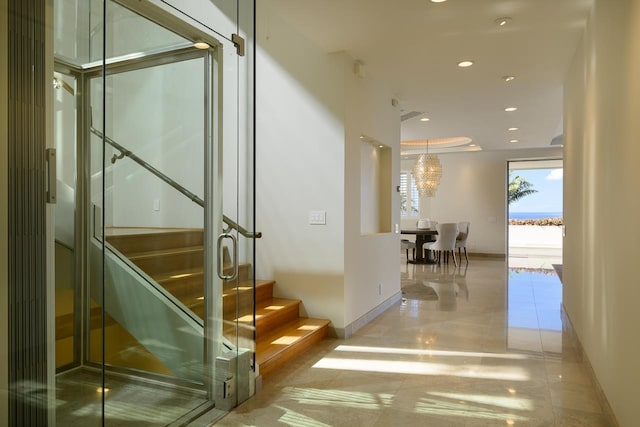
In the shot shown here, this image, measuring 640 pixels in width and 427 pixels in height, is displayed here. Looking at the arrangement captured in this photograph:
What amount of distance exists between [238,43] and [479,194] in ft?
34.3

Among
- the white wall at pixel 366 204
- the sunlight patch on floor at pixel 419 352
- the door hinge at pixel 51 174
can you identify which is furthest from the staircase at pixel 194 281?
the white wall at pixel 366 204

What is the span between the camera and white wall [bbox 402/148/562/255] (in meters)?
11.8

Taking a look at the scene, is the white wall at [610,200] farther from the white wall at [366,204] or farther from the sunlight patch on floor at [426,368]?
the white wall at [366,204]

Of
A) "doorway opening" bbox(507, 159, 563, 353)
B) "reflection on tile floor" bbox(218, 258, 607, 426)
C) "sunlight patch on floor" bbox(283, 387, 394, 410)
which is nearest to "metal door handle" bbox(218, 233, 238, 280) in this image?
"reflection on tile floor" bbox(218, 258, 607, 426)

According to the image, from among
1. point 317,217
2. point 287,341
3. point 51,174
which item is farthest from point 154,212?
point 317,217

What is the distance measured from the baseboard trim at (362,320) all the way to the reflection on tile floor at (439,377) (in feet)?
0.28

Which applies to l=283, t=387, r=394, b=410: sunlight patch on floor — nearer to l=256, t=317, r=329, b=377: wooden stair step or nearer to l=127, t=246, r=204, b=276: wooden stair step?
l=256, t=317, r=329, b=377: wooden stair step

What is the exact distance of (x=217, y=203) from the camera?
2.79 meters

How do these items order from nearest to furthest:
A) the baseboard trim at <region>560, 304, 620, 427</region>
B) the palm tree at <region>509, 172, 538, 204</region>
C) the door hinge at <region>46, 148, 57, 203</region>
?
the door hinge at <region>46, 148, 57, 203</region>, the baseboard trim at <region>560, 304, 620, 427</region>, the palm tree at <region>509, 172, 538, 204</region>

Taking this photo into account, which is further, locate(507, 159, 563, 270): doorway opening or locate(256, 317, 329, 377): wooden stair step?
locate(507, 159, 563, 270): doorway opening

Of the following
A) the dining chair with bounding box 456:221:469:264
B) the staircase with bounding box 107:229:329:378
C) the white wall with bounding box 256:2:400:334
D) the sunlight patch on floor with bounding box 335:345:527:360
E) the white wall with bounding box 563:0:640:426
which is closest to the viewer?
the white wall with bounding box 563:0:640:426

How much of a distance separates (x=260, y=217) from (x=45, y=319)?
286 cm

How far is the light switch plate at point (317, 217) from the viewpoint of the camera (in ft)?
14.4

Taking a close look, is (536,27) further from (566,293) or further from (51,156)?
(51,156)
